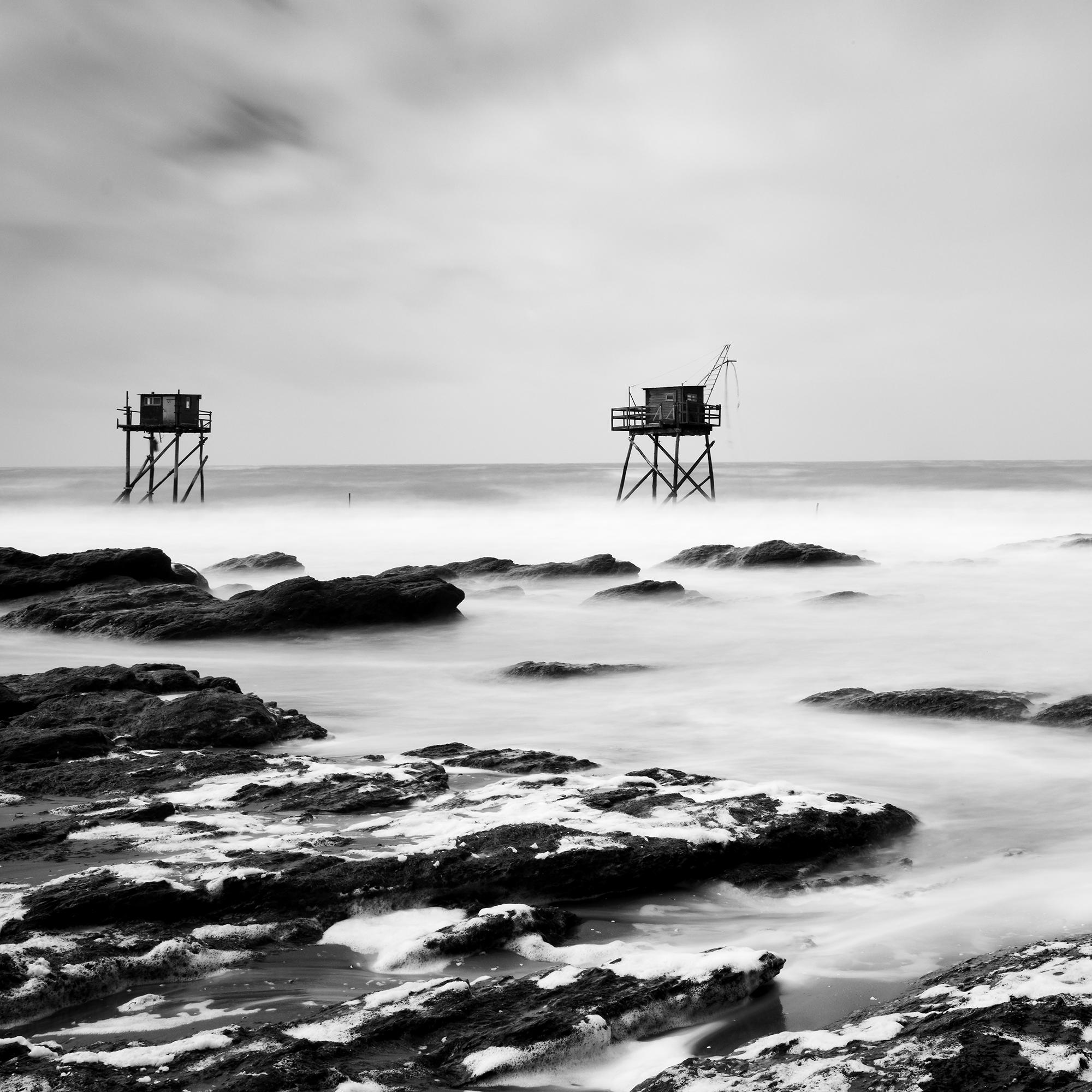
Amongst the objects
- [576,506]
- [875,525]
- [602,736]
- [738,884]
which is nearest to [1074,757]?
[602,736]

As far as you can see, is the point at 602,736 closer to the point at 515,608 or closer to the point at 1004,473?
the point at 515,608

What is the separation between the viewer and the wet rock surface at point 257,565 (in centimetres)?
2119

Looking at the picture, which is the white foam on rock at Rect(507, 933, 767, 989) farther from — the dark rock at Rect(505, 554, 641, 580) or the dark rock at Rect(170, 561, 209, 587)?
the dark rock at Rect(505, 554, 641, 580)

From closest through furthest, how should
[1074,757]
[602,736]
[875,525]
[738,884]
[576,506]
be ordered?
1. [738,884]
2. [1074,757]
3. [602,736]
4. [875,525]
5. [576,506]

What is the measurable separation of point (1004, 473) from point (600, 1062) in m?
109

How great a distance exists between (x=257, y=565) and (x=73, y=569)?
535cm

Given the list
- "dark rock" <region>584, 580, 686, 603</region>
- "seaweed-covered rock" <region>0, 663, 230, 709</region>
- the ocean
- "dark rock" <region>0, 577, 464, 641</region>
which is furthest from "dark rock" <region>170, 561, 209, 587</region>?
"seaweed-covered rock" <region>0, 663, 230, 709</region>

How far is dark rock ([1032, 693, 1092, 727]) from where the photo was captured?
26.6ft

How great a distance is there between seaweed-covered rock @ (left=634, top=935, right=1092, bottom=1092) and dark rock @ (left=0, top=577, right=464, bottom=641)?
10.9 meters

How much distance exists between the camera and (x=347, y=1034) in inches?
122

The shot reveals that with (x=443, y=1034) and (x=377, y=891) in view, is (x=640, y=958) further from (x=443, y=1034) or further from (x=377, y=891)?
(x=377, y=891)

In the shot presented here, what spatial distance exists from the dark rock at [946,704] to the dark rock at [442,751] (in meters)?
3.51

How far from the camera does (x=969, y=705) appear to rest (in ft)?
28.0

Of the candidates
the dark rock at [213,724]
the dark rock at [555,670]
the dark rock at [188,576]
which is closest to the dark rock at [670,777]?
the dark rock at [213,724]
